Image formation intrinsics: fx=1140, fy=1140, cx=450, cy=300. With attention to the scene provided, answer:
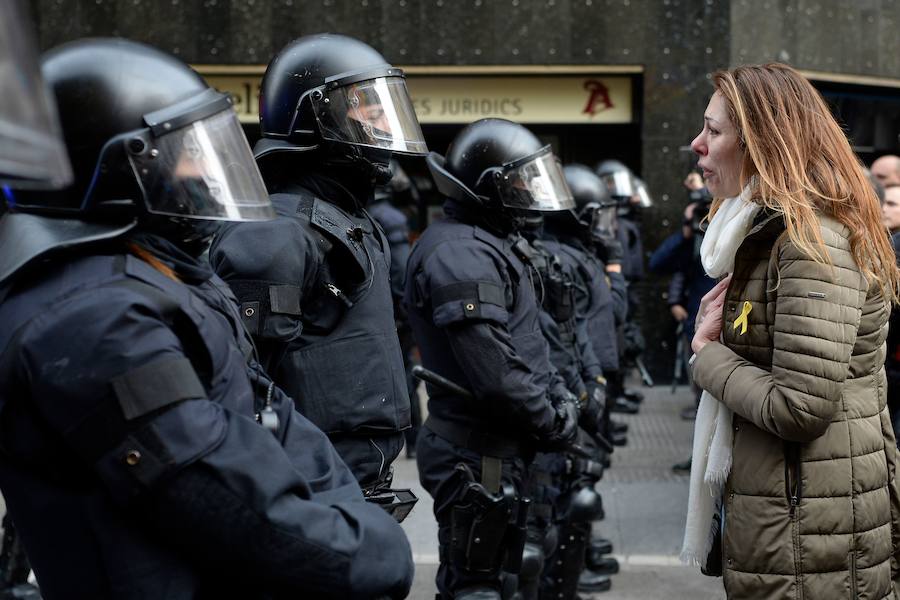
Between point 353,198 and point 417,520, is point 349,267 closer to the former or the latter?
point 353,198

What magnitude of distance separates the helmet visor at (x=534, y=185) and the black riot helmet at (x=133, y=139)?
258 centimetres

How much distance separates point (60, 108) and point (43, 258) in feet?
0.88

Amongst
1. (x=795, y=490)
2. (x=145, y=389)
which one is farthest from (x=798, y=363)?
(x=145, y=389)

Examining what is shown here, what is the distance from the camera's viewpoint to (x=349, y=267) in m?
3.23

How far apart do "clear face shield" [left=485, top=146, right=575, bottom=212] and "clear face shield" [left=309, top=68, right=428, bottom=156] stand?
1.04 meters

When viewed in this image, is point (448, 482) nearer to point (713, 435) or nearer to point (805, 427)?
point (713, 435)

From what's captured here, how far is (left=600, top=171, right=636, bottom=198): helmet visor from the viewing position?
1080cm

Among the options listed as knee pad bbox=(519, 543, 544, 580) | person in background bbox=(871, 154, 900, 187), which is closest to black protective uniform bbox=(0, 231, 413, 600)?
knee pad bbox=(519, 543, 544, 580)

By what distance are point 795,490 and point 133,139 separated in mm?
1794

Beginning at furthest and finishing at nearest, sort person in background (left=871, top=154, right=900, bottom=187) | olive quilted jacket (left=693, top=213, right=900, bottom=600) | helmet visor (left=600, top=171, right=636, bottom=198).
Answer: helmet visor (left=600, top=171, right=636, bottom=198) < person in background (left=871, top=154, right=900, bottom=187) < olive quilted jacket (left=693, top=213, right=900, bottom=600)

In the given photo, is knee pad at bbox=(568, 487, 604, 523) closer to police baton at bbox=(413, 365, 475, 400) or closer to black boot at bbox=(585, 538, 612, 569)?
black boot at bbox=(585, 538, 612, 569)

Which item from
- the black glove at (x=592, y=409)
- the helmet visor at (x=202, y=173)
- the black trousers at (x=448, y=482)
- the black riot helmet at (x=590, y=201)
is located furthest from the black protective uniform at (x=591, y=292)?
the helmet visor at (x=202, y=173)

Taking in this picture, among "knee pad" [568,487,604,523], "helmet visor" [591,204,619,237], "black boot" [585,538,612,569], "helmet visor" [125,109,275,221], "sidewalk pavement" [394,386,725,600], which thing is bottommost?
"sidewalk pavement" [394,386,725,600]

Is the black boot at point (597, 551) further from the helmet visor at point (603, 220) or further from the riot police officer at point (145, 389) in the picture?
the riot police officer at point (145, 389)
